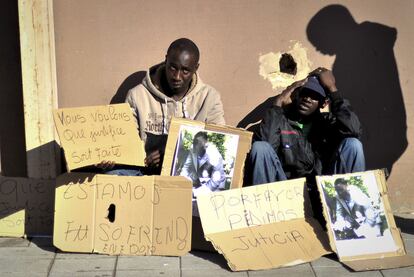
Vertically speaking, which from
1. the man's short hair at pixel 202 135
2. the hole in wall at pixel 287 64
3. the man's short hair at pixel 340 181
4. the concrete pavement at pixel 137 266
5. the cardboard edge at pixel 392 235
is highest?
the hole in wall at pixel 287 64

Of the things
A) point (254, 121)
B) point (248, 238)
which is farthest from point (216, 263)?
point (254, 121)

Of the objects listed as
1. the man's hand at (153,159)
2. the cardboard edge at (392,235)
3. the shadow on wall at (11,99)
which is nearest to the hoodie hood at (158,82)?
the man's hand at (153,159)

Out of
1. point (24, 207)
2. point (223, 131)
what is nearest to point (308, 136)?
point (223, 131)

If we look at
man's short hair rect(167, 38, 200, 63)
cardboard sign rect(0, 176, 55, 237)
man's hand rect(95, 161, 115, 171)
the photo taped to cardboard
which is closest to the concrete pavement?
the photo taped to cardboard

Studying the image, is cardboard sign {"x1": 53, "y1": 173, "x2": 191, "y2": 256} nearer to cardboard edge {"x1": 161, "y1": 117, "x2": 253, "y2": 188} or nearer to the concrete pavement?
the concrete pavement

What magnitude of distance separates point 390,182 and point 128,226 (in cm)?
205

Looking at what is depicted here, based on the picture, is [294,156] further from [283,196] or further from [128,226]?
[128,226]

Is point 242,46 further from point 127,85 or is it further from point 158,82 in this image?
point 127,85

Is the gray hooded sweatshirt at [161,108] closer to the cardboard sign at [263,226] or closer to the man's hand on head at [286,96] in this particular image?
the man's hand on head at [286,96]

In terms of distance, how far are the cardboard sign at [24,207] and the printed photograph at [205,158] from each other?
37.7 inches

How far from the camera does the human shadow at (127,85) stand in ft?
17.8

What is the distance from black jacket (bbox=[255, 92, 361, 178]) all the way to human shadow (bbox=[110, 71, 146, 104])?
933 mm

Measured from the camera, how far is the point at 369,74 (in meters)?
5.54

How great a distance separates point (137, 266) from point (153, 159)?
71 centimetres
